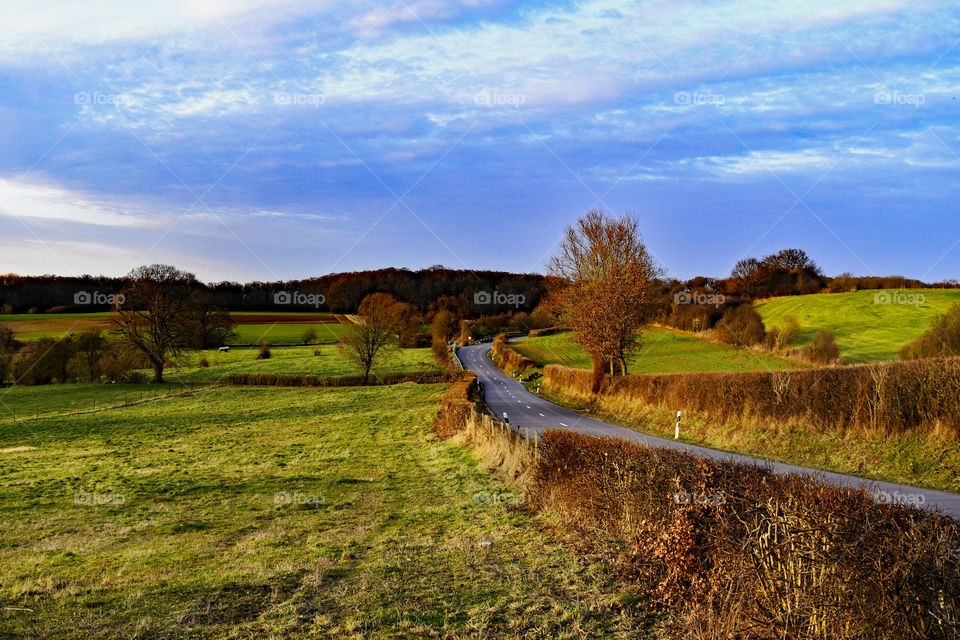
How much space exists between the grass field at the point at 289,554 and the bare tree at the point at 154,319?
3282 centimetres

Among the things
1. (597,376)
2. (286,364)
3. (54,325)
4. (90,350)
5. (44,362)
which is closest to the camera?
(597,376)

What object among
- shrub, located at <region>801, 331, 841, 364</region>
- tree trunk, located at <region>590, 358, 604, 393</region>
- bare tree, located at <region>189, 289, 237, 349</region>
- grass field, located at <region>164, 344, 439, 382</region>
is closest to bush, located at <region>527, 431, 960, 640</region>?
tree trunk, located at <region>590, 358, 604, 393</region>

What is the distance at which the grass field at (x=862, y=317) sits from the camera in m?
54.8

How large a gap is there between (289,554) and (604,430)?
17542 mm

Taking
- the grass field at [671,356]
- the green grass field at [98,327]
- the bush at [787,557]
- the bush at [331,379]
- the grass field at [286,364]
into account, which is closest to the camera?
the bush at [787,557]

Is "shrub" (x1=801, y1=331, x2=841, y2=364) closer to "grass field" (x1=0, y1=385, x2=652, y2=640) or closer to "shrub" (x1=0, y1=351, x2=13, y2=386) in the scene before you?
"grass field" (x1=0, y1=385, x2=652, y2=640)

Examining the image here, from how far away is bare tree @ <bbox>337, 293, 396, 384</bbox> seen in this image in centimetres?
5738

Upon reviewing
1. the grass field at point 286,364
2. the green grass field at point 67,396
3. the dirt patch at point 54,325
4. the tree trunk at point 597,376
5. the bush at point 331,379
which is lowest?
the green grass field at point 67,396

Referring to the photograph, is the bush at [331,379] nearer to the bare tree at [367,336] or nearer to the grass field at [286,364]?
the bare tree at [367,336]

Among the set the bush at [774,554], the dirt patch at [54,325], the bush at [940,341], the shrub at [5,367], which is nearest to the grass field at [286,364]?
the dirt patch at [54,325]

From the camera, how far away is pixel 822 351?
50.0 m

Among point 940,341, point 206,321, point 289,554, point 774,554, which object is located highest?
point 206,321

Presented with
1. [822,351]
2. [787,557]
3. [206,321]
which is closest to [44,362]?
[206,321]

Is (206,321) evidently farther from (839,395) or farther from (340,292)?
(839,395)
